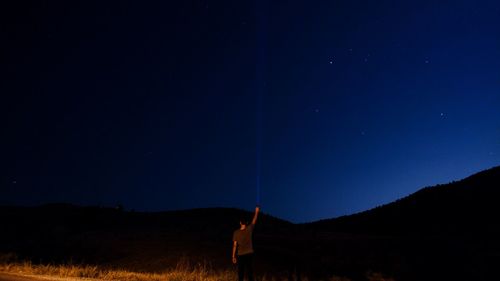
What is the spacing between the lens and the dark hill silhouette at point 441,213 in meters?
49.2

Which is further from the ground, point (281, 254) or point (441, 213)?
point (441, 213)

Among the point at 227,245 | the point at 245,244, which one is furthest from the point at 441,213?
the point at 245,244

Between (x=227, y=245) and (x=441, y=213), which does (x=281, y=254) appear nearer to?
(x=227, y=245)

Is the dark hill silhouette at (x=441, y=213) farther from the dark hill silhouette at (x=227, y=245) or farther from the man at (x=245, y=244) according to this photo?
the man at (x=245, y=244)

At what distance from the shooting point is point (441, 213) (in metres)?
56.2

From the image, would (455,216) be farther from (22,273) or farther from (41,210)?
(22,273)

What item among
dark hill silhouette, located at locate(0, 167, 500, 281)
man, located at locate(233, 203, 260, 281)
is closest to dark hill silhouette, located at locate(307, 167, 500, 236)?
dark hill silhouette, located at locate(0, 167, 500, 281)

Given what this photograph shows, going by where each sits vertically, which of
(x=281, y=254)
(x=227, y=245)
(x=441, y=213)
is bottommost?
(x=281, y=254)

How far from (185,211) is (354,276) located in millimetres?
36238

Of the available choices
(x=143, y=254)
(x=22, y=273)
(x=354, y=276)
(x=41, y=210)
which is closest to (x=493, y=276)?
(x=354, y=276)

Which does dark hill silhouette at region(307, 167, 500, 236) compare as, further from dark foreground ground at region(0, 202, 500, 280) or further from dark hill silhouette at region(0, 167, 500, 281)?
dark foreground ground at region(0, 202, 500, 280)

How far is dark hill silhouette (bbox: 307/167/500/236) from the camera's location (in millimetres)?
49219

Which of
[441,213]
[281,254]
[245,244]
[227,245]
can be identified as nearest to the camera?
[245,244]

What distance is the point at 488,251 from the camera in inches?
1127
